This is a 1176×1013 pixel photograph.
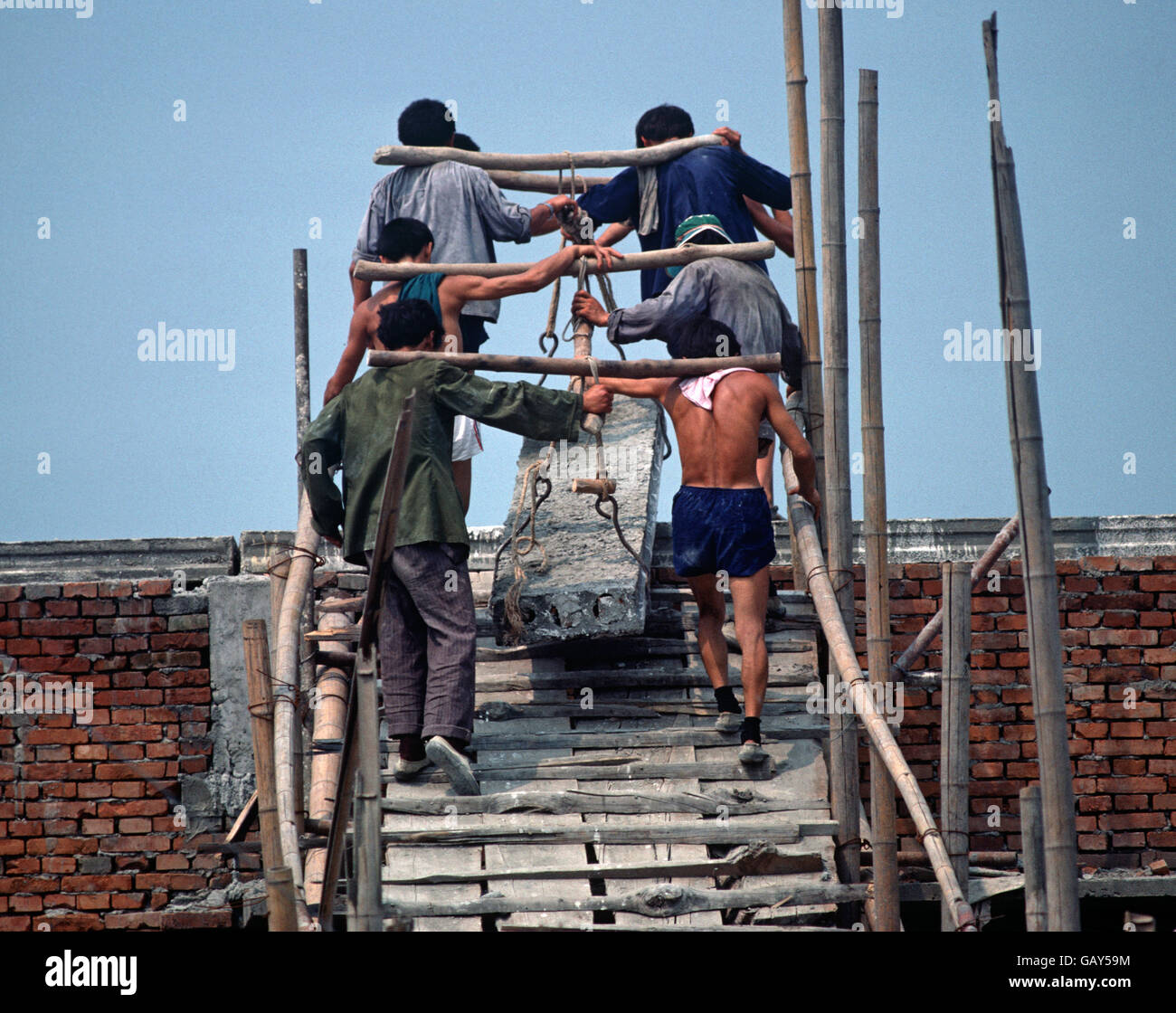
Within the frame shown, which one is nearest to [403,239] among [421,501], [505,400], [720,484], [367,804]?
[505,400]

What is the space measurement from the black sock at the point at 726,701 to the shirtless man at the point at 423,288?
1.50 metres

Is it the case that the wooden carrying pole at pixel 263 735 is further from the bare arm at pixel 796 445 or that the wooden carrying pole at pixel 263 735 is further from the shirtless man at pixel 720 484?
the bare arm at pixel 796 445

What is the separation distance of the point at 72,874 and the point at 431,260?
3.37 meters

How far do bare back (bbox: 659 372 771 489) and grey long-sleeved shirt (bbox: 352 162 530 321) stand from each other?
1.53 meters

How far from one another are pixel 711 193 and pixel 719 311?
92 centimetres

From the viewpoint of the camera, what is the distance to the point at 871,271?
6.54 metres

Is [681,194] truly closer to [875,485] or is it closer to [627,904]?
[875,485]

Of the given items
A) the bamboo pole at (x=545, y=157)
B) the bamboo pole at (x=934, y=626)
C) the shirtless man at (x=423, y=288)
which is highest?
the bamboo pole at (x=545, y=157)

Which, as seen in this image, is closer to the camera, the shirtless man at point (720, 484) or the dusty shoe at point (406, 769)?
the dusty shoe at point (406, 769)

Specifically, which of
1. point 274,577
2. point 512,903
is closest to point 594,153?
point 274,577

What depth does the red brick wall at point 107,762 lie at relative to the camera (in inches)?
308

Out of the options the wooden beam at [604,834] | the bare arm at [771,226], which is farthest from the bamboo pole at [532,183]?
the wooden beam at [604,834]
